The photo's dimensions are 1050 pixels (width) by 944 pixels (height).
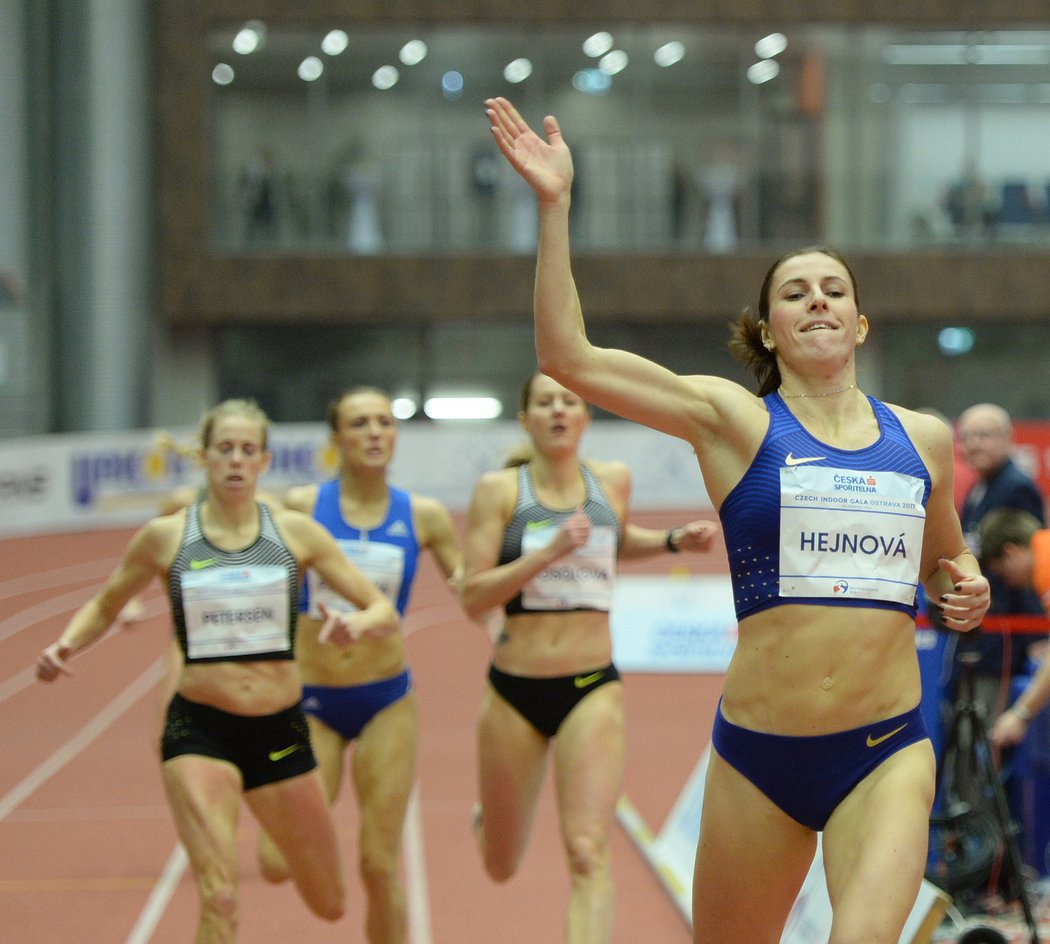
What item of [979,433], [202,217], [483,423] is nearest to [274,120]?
[202,217]

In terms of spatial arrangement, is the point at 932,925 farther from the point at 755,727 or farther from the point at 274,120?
the point at 274,120

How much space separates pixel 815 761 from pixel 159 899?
419 cm

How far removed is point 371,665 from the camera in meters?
5.69

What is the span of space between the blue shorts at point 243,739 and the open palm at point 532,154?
222 cm

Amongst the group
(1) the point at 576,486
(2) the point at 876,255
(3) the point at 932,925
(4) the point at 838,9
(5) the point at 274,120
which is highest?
(4) the point at 838,9

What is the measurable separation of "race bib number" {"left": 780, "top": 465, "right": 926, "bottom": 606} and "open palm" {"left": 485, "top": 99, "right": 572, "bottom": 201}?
78 centimetres

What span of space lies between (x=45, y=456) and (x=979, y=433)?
14234 millimetres

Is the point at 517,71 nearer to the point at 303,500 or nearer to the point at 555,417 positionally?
the point at 303,500

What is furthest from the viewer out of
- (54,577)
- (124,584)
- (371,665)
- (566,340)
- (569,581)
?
(54,577)

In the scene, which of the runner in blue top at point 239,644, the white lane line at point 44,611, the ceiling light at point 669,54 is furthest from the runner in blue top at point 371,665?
the ceiling light at point 669,54

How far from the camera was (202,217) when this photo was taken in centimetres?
2538

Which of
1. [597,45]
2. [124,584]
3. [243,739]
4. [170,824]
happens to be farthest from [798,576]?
[597,45]

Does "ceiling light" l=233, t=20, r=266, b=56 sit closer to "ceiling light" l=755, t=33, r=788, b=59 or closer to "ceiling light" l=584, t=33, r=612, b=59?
"ceiling light" l=584, t=33, r=612, b=59

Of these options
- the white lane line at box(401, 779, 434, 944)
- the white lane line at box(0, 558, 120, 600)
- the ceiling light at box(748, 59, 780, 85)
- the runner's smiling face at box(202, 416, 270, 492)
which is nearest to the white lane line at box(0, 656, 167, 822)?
the white lane line at box(401, 779, 434, 944)
